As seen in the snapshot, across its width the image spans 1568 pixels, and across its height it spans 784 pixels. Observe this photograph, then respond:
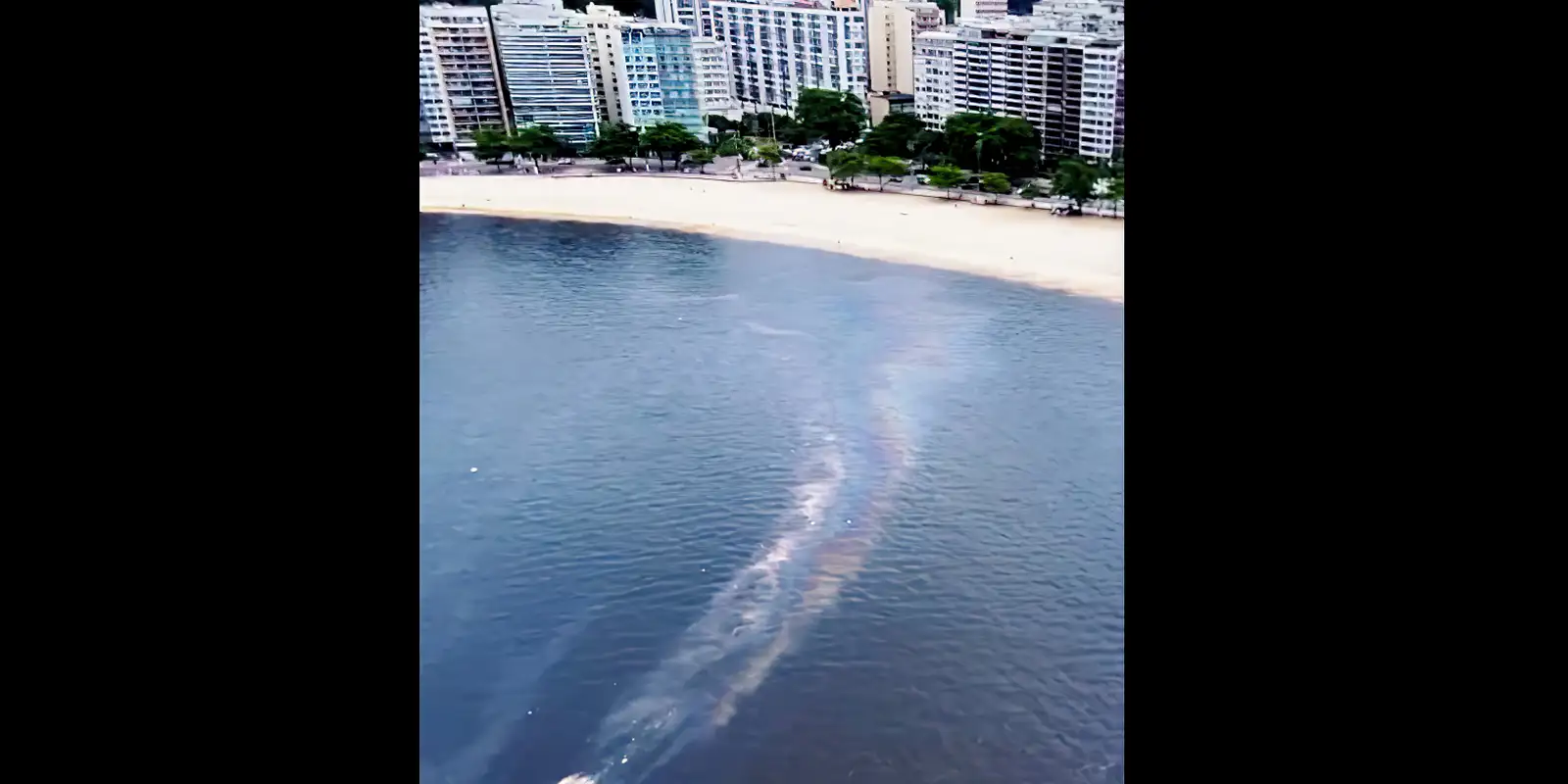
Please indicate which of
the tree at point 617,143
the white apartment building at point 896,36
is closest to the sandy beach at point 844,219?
the tree at point 617,143

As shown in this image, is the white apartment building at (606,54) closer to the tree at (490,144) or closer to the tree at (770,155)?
the tree at (490,144)

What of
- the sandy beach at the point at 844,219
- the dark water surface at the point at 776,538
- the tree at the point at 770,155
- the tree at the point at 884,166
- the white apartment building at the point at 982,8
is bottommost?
the dark water surface at the point at 776,538

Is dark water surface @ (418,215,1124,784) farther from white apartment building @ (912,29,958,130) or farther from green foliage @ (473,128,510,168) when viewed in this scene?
green foliage @ (473,128,510,168)

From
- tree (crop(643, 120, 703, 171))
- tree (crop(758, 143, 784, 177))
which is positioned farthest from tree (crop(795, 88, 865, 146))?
tree (crop(643, 120, 703, 171))

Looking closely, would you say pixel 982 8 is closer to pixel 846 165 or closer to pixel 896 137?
pixel 896 137
